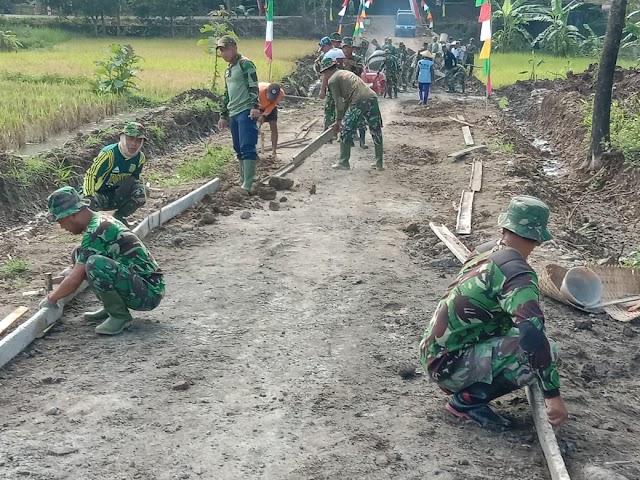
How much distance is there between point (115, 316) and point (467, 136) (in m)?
10.8

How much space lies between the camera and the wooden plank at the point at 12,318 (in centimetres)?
564

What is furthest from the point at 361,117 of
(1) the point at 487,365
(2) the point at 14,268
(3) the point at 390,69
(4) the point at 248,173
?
(3) the point at 390,69

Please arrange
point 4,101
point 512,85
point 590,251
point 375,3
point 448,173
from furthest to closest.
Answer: point 375,3
point 512,85
point 4,101
point 448,173
point 590,251

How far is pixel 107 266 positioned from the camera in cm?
553

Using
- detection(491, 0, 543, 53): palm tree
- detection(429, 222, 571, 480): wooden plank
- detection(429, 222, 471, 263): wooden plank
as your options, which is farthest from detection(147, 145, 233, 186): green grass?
detection(491, 0, 543, 53): palm tree

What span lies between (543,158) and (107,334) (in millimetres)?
12184

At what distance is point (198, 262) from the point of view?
7.62m

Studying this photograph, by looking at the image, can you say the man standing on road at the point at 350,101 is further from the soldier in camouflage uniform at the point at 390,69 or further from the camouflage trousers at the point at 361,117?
the soldier in camouflage uniform at the point at 390,69

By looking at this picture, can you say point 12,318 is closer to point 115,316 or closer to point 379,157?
point 115,316

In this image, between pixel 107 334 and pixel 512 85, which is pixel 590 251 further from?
pixel 512 85

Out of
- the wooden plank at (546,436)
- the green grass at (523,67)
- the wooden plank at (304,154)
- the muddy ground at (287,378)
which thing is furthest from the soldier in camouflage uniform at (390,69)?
the wooden plank at (546,436)

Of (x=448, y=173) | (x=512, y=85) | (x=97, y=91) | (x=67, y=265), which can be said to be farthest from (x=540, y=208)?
(x=512, y=85)

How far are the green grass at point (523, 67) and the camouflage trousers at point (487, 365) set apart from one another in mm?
22032

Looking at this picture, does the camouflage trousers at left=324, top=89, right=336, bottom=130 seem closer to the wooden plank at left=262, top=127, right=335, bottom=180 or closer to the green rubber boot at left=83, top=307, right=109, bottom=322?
the wooden plank at left=262, top=127, right=335, bottom=180
